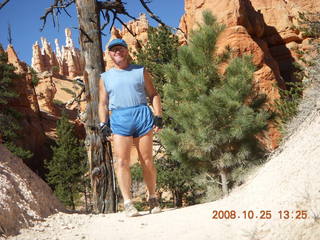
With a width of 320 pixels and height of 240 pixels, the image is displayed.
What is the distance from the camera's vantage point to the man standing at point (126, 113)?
3848 millimetres

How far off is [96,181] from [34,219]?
1.26m

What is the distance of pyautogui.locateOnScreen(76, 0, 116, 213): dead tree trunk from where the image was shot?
4887 mm

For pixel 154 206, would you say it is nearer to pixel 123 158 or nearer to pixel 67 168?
pixel 123 158

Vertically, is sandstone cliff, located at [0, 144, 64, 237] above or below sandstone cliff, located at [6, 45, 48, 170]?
below

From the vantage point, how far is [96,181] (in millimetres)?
4891

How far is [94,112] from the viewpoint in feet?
16.4

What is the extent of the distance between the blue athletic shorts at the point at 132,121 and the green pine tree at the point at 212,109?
225 inches

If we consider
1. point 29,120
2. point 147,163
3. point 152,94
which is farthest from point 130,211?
point 29,120

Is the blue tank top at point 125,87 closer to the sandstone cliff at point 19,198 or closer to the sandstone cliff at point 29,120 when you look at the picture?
the sandstone cliff at point 19,198

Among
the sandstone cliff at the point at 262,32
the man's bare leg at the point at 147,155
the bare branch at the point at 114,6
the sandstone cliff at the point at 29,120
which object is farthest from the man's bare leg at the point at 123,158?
the sandstone cliff at the point at 29,120

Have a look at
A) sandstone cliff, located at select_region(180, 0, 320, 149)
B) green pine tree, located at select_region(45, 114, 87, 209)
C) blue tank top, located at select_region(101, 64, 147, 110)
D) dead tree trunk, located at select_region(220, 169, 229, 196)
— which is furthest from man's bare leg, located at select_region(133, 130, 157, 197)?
green pine tree, located at select_region(45, 114, 87, 209)

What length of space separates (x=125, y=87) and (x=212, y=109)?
6.02 m

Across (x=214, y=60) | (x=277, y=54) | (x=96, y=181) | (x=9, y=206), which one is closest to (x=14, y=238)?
(x=9, y=206)

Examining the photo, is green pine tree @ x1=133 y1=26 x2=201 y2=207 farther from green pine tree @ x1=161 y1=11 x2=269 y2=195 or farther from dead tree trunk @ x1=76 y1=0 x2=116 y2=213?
dead tree trunk @ x1=76 y1=0 x2=116 y2=213
